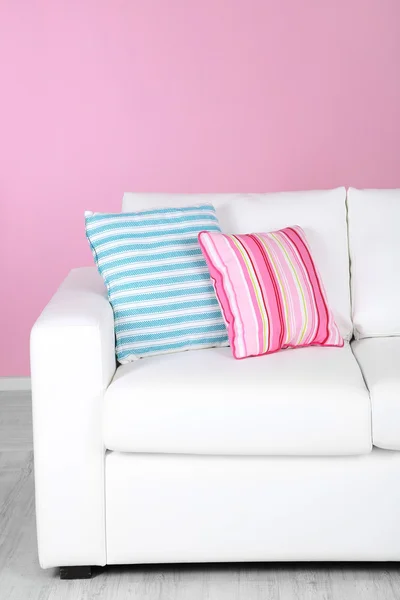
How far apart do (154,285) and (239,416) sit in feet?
1.70

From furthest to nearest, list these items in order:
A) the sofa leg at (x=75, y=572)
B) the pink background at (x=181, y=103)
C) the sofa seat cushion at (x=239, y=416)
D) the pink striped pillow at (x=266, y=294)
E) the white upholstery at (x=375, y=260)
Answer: the pink background at (x=181, y=103), the white upholstery at (x=375, y=260), the pink striped pillow at (x=266, y=294), the sofa leg at (x=75, y=572), the sofa seat cushion at (x=239, y=416)

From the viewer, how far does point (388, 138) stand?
3.80 meters

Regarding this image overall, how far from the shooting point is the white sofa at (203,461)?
7.23ft

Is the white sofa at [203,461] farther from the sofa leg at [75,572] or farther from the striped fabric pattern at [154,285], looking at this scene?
the striped fabric pattern at [154,285]

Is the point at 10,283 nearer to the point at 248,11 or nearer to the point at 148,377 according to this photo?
the point at 248,11

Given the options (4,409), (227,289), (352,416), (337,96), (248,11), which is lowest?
(4,409)

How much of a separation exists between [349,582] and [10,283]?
2.16 metres

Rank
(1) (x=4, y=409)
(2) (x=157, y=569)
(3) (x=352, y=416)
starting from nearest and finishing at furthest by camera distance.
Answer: (3) (x=352, y=416) < (2) (x=157, y=569) < (1) (x=4, y=409)

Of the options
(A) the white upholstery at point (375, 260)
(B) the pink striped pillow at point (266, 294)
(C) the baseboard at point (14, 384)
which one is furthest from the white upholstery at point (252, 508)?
(C) the baseboard at point (14, 384)

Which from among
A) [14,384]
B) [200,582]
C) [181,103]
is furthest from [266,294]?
[14,384]

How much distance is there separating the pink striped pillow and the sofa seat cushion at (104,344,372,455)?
24 cm

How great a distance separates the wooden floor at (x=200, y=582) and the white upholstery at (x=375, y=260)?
74cm

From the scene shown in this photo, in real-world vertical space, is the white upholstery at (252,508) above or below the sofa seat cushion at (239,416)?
below

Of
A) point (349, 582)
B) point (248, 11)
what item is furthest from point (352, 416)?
point (248, 11)
